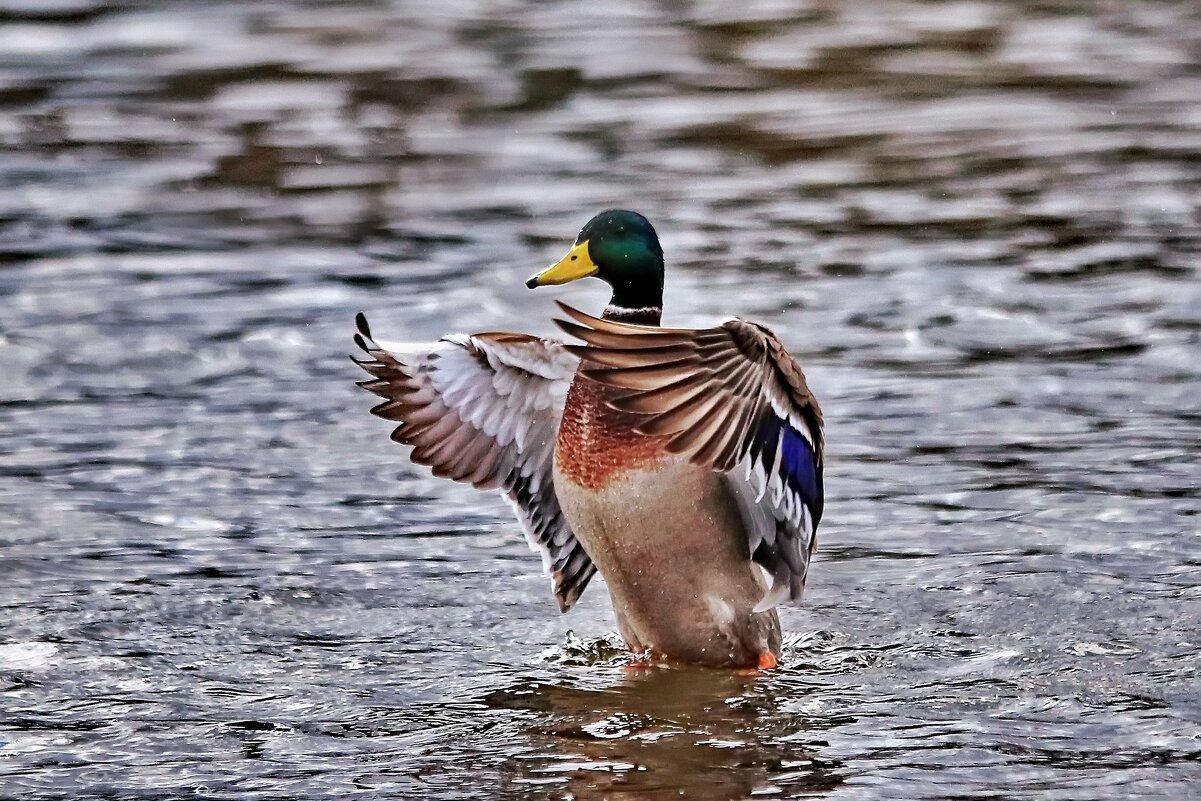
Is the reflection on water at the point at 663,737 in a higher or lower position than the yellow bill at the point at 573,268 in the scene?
lower

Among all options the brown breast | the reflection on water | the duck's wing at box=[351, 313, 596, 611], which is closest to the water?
the reflection on water

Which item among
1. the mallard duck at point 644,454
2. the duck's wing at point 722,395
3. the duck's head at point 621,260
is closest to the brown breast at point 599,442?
the mallard duck at point 644,454

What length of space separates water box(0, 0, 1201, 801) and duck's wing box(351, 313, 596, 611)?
0.93 ft

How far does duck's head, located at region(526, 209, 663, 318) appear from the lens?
5.94m

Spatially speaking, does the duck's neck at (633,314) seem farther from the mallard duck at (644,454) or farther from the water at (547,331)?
the water at (547,331)

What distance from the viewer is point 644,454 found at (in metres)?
5.75

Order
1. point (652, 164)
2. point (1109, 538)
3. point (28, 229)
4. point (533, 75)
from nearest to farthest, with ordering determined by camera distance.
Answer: point (1109, 538), point (28, 229), point (652, 164), point (533, 75)

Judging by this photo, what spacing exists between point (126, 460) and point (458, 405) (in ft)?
7.21

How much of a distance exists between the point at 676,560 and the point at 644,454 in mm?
336

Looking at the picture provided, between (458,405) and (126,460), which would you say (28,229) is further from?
(458,405)

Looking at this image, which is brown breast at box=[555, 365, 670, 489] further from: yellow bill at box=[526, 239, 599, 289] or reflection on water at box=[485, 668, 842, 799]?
reflection on water at box=[485, 668, 842, 799]

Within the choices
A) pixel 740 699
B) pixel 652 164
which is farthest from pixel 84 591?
pixel 652 164

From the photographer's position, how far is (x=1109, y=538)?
686cm

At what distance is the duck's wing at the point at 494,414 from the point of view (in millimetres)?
6168
